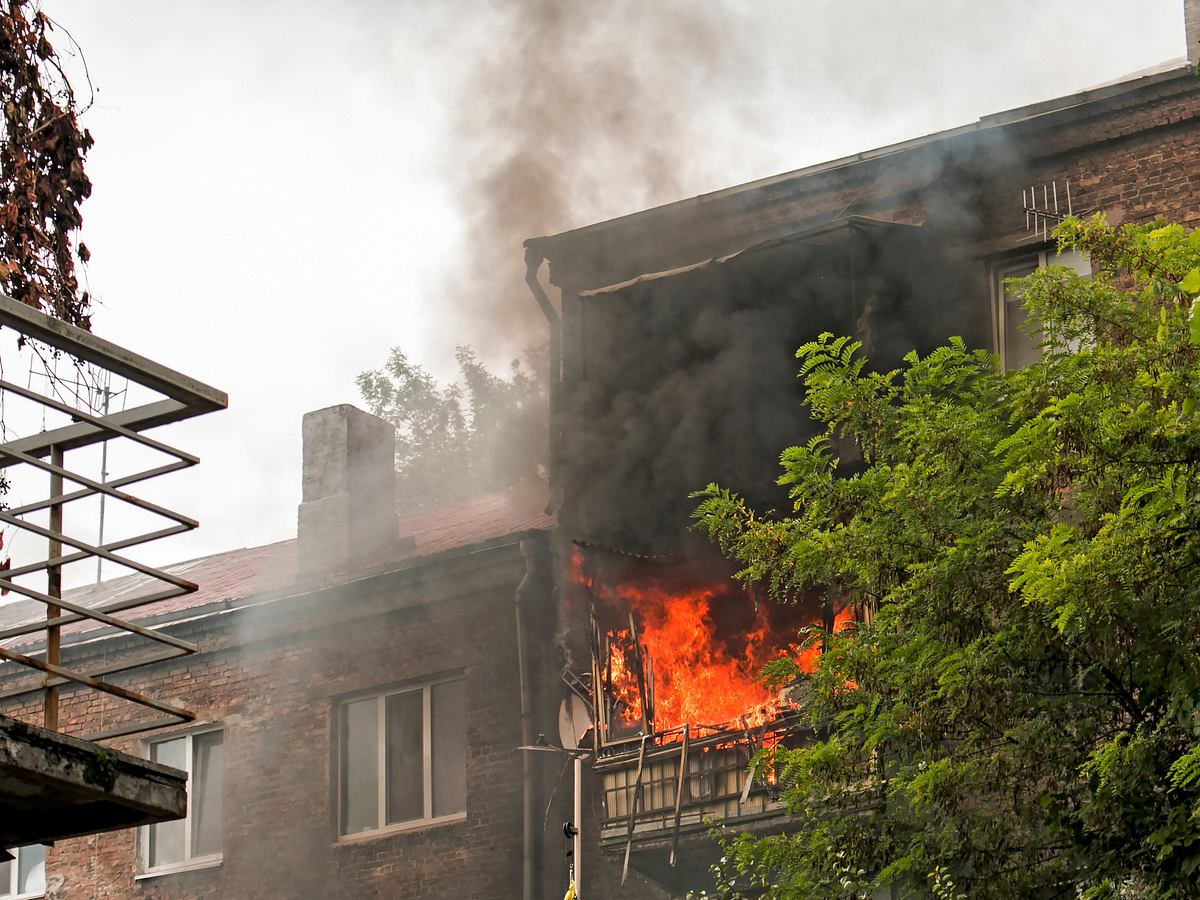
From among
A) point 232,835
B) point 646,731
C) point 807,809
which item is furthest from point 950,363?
point 232,835

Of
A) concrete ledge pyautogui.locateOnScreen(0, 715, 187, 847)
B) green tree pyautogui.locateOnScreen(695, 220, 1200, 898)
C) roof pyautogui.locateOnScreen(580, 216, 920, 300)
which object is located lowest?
concrete ledge pyautogui.locateOnScreen(0, 715, 187, 847)

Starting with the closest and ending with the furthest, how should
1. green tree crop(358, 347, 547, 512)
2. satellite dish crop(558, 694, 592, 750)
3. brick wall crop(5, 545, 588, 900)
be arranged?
1. satellite dish crop(558, 694, 592, 750)
2. brick wall crop(5, 545, 588, 900)
3. green tree crop(358, 347, 547, 512)

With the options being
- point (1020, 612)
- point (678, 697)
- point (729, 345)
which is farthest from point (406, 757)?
point (1020, 612)

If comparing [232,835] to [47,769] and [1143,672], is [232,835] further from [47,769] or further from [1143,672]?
[47,769]

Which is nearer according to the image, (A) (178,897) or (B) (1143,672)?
(B) (1143,672)

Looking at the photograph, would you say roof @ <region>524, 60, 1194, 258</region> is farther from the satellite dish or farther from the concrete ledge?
the concrete ledge

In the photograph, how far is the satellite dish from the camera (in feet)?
A: 54.8

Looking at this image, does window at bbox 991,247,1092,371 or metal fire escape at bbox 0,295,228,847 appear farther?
window at bbox 991,247,1092,371

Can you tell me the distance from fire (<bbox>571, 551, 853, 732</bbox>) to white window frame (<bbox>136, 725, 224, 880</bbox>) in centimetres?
548

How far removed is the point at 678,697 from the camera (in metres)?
16.5

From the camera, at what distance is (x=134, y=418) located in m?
5.78

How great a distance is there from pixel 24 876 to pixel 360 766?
513 cm

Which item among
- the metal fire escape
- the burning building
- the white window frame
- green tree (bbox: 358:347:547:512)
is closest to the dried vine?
the metal fire escape

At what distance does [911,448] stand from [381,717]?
9.22 metres
